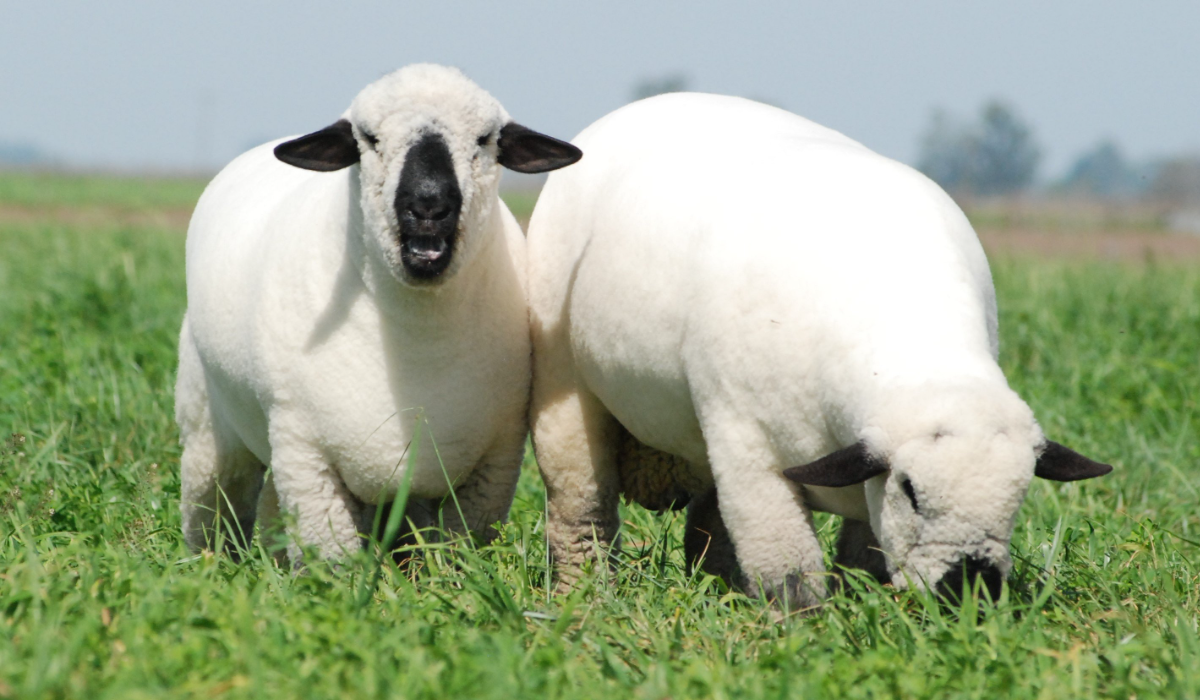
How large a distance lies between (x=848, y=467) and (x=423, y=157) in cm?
136

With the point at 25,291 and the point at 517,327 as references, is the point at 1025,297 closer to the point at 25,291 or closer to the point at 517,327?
the point at 517,327

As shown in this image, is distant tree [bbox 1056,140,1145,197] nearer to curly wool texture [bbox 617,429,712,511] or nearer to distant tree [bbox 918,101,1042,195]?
distant tree [bbox 918,101,1042,195]

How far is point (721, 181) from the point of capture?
333cm

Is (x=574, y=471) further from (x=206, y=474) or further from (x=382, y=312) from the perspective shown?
(x=206, y=474)

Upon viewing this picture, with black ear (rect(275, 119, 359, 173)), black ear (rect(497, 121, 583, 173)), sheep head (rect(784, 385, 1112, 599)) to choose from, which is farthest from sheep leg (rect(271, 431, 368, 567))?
sheep head (rect(784, 385, 1112, 599))

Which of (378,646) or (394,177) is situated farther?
(394,177)

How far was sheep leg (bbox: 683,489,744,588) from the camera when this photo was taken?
13.6 ft

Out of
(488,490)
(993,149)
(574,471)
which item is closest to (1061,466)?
(574,471)

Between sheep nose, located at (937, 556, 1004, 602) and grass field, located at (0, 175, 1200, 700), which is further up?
sheep nose, located at (937, 556, 1004, 602)

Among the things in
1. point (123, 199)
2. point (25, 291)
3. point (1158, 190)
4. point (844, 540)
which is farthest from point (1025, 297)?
point (1158, 190)

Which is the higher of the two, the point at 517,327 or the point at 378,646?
the point at 517,327

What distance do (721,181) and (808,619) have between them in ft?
3.90

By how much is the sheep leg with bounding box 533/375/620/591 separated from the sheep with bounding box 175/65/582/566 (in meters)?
0.09

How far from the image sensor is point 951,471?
2580 mm
